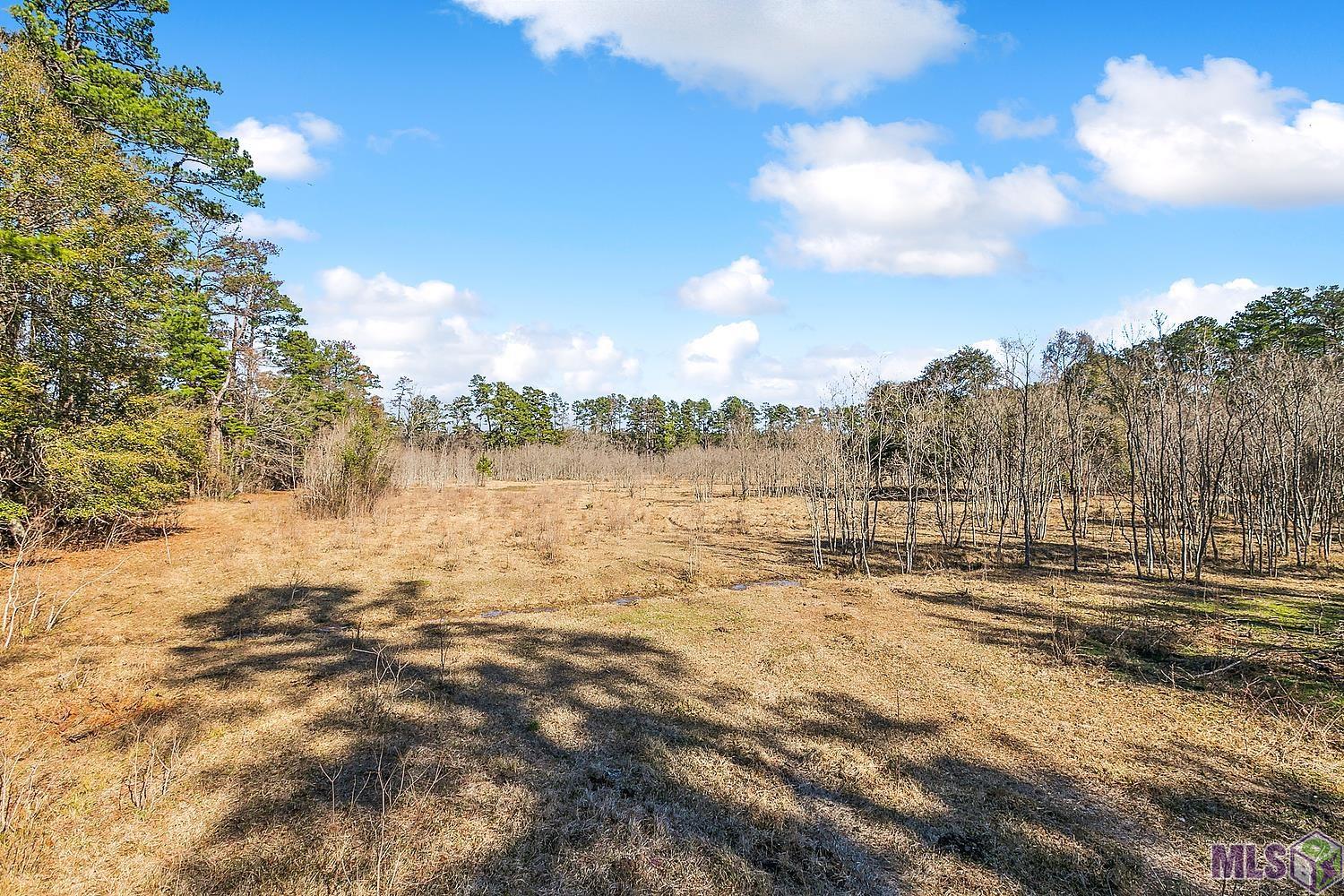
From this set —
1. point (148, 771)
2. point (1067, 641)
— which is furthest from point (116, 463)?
point (1067, 641)

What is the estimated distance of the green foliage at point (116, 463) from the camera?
1008cm

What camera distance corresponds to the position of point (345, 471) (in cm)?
1791

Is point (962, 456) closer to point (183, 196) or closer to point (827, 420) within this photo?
point (827, 420)

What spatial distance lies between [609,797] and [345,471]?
57.3 feet

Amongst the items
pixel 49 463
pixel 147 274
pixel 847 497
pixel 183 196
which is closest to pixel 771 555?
pixel 847 497

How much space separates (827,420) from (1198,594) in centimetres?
725

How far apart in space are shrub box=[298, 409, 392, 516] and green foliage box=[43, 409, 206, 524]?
549 centimetres

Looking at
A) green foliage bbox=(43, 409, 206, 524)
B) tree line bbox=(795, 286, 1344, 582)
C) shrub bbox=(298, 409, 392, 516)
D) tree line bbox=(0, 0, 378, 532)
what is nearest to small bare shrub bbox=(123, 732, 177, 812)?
tree line bbox=(0, 0, 378, 532)

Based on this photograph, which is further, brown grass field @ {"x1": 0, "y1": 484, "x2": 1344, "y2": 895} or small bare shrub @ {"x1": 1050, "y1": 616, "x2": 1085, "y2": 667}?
small bare shrub @ {"x1": 1050, "y1": 616, "x2": 1085, "y2": 667}

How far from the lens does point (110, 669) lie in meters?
5.90

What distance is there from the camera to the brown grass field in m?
3.29

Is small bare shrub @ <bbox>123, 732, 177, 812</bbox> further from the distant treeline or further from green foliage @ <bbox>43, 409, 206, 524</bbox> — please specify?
the distant treeline

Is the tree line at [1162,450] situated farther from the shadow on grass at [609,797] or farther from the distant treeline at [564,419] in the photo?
the distant treeline at [564,419]

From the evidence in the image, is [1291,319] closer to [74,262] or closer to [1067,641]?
[1067,641]
